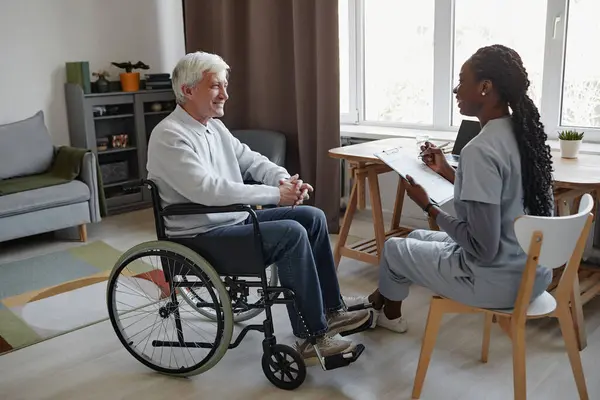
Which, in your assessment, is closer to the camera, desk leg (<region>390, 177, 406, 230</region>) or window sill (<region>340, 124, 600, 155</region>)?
desk leg (<region>390, 177, 406, 230</region>)

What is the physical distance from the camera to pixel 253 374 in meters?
2.15

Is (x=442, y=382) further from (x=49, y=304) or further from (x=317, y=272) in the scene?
(x=49, y=304)

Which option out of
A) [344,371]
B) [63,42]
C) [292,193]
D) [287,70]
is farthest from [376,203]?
[63,42]

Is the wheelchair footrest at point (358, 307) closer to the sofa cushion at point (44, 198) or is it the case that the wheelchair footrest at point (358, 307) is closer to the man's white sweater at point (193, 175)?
the man's white sweater at point (193, 175)

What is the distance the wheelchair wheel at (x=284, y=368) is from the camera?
200 cm

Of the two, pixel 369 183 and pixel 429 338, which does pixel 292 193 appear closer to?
pixel 429 338

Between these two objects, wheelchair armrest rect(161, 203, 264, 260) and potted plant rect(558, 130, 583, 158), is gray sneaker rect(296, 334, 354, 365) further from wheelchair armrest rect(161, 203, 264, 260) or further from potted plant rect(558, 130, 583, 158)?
potted plant rect(558, 130, 583, 158)

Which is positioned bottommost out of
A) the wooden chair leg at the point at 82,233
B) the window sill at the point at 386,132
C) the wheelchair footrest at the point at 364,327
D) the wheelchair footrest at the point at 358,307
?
the wooden chair leg at the point at 82,233

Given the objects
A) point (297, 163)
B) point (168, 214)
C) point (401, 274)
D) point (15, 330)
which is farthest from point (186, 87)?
point (297, 163)

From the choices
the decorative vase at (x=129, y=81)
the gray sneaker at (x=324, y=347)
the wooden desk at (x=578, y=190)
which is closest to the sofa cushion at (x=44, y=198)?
the decorative vase at (x=129, y=81)

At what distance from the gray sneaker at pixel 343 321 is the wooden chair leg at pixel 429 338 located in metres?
0.38

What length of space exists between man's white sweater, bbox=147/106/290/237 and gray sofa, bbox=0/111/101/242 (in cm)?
175

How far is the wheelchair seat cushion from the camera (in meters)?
1.98

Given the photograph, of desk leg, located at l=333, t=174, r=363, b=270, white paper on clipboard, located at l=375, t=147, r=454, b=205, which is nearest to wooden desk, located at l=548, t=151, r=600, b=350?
white paper on clipboard, located at l=375, t=147, r=454, b=205
